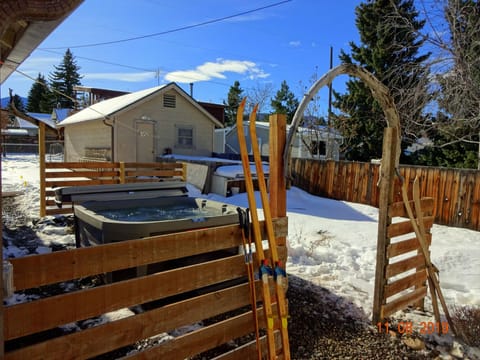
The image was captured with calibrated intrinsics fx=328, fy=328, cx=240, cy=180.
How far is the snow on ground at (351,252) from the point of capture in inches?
161

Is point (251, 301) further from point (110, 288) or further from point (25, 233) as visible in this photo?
point (25, 233)

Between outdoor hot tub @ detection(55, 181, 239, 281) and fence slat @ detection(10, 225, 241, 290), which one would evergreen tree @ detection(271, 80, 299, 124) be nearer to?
outdoor hot tub @ detection(55, 181, 239, 281)

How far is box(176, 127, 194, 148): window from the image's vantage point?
50.3ft

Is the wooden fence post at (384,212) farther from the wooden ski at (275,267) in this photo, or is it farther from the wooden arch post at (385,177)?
the wooden ski at (275,267)

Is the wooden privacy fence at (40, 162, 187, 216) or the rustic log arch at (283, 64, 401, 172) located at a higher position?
the rustic log arch at (283, 64, 401, 172)

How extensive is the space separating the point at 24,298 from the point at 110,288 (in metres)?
2.58

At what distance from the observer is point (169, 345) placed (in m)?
1.91

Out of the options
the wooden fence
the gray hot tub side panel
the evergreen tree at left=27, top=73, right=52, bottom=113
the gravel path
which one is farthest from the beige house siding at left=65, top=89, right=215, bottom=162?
the evergreen tree at left=27, top=73, right=52, bottom=113

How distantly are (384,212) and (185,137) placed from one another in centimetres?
1319

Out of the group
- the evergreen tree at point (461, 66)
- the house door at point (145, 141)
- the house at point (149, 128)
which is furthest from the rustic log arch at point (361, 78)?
the house door at point (145, 141)

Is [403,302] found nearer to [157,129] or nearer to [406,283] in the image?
[406,283]
